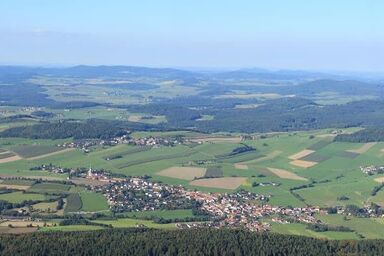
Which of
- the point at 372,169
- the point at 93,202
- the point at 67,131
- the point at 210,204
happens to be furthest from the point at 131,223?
the point at 67,131

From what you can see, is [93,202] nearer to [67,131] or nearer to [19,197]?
[19,197]

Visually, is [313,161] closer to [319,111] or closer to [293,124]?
[293,124]

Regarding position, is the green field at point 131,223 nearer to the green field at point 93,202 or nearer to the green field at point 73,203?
the green field at point 93,202

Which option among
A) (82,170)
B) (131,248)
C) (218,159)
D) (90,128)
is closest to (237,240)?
(131,248)

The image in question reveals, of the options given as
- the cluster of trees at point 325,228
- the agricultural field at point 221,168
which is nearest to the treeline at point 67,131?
the agricultural field at point 221,168

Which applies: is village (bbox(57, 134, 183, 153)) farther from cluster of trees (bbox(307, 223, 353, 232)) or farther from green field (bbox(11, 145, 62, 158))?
cluster of trees (bbox(307, 223, 353, 232))

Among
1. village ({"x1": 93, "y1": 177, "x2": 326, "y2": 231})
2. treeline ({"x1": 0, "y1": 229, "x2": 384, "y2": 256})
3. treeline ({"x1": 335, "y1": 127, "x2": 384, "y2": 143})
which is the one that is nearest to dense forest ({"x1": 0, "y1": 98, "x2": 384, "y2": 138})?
treeline ({"x1": 335, "y1": 127, "x2": 384, "y2": 143})
